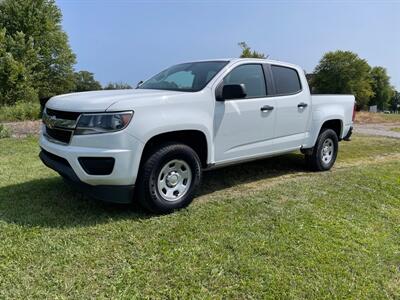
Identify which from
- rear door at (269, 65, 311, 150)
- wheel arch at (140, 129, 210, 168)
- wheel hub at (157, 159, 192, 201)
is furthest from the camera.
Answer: rear door at (269, 65, 311, 150)

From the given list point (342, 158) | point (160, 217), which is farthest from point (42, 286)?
point (342, 158)

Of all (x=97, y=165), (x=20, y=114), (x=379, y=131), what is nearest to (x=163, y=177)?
(x=97, y=165)

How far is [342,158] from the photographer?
24.2 ft

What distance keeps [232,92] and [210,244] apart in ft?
5.87

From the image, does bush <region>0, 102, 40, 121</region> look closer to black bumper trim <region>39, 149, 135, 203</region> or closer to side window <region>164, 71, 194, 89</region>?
side window <region>164, 71, 194, 89</region>

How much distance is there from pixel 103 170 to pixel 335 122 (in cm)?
460

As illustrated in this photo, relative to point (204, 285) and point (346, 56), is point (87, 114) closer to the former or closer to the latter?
point (204, 285)

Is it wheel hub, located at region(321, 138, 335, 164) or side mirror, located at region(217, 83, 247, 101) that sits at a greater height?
side mirror, located at region(217, 83, 247, 101)

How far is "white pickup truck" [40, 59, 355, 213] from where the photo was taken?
11.1 feet

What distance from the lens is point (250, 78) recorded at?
472 cm

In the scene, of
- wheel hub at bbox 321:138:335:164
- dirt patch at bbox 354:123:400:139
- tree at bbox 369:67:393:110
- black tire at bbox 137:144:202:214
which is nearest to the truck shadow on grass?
black tire at bbox 137:144:202:214

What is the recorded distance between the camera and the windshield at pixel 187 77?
14.1ft

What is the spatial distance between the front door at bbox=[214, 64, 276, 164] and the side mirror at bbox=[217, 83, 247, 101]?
3.6 inches

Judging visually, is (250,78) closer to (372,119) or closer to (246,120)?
(246,120)
